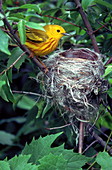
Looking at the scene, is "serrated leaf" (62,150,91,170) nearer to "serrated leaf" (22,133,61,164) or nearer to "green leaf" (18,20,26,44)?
"serrated leaf" (22,133,61,164)

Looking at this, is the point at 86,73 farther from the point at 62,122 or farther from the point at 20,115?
the point at 20,115

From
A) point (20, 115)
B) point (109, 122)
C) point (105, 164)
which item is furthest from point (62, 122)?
point (20, 115)

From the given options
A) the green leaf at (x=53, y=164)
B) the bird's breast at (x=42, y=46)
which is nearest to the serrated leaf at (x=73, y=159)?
the green leaf at (x=53, y=164)

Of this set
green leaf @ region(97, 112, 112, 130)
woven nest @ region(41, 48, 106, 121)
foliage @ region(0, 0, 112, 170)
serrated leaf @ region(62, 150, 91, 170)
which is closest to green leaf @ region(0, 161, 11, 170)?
foliage @ region(0, 0, 112, 170)

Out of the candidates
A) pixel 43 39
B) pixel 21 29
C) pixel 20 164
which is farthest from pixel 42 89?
pixel 20 164

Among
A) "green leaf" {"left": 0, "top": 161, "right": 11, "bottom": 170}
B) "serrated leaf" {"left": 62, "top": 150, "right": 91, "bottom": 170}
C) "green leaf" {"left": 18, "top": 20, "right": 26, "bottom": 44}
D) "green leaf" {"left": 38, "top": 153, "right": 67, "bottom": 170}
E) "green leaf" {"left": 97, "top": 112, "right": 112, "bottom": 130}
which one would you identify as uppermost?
"green leaf" {"left": 18, "top": 20, "right": 26, "bottom": 44}

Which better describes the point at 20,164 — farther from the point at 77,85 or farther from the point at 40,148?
the point at 77,85

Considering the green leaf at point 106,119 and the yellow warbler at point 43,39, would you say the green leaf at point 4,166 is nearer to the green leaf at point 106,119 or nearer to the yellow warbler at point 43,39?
the yellow warbler at point 43,39
